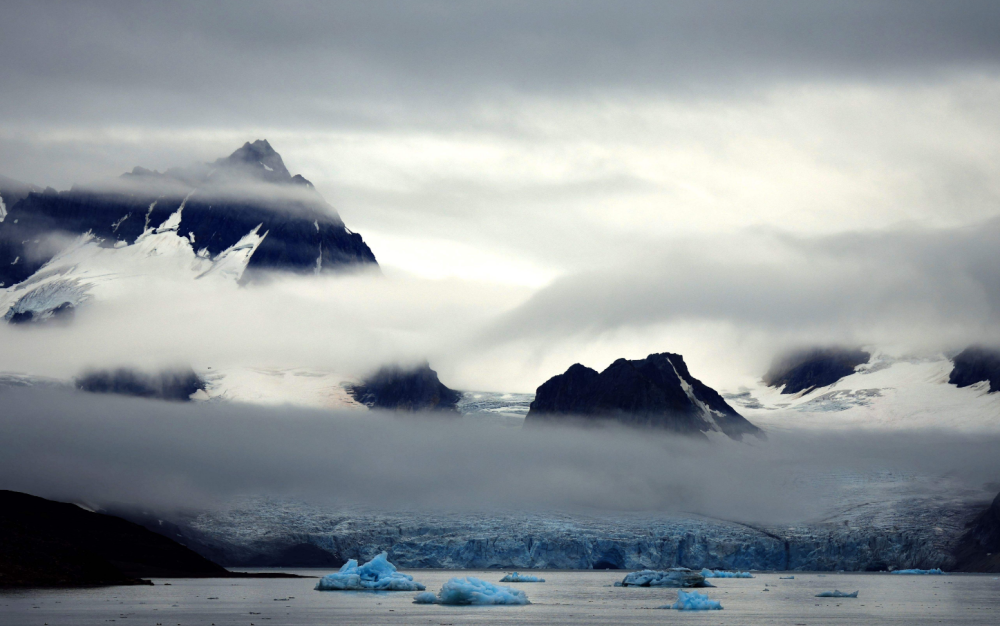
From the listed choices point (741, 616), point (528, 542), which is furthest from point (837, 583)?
point (741, 616)

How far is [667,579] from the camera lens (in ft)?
453

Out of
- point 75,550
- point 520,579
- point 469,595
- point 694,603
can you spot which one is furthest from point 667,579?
point 75,550

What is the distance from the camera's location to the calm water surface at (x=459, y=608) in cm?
9100

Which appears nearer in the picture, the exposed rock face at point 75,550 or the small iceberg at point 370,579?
the exposed rock face at point 75,550

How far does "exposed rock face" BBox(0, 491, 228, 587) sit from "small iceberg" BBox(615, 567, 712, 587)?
167 ft

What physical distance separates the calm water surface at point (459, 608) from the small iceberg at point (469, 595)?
35.7 inches

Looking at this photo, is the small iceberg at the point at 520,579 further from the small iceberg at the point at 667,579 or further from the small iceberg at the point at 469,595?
the small iceberg at the point at 469,595

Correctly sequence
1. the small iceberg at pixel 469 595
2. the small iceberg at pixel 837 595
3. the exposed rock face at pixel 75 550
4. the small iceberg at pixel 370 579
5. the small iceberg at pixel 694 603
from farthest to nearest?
the small iceberg at pixel 370 579, the small iceberg at pixel 837 595, the exposed rock face at pixel 75 550, the small iceberg at pixel 469 595, the small iceberg at pixel 694 603

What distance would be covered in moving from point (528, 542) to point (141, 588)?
251 ft

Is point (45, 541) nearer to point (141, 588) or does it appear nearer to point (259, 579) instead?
point (141, 588)

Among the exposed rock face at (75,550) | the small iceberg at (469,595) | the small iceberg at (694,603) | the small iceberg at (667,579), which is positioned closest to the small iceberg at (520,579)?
the small iceberg at (667,579)

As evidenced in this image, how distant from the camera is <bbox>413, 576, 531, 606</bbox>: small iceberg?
10819 centimetres

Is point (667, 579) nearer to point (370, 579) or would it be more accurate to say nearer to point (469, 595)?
point (370, 579)

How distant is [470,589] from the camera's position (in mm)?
108562
